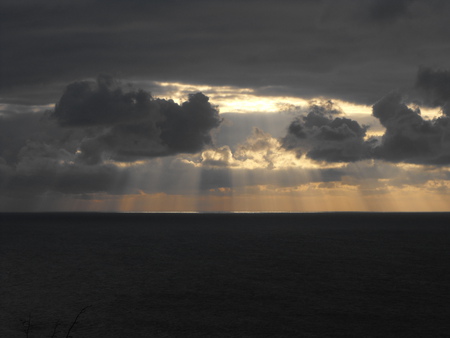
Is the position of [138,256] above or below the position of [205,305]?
above

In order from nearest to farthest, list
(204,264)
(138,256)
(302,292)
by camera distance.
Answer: (302,292)
(204,264)
(138,256)

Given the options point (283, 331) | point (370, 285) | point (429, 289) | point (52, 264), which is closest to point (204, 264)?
point (52, 264)

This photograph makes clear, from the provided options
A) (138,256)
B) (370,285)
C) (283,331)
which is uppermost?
(138,256)

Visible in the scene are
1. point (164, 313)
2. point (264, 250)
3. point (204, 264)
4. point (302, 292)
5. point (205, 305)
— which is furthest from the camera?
point (264, 250)

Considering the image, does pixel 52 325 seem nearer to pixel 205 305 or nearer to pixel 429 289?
pixel 205 305

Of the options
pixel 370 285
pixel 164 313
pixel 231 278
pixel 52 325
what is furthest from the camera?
pixel 231 278

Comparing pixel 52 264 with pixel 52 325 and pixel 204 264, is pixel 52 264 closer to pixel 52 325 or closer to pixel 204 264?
pixel 204 264

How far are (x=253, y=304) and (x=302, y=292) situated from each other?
10298mm

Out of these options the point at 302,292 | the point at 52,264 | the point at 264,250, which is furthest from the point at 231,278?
the point at 264,250

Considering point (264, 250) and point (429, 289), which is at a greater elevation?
point (264, 250)

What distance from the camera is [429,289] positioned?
69875mm

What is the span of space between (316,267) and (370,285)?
21.1m

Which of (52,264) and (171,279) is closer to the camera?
(171,279)

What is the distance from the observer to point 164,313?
186 ft
